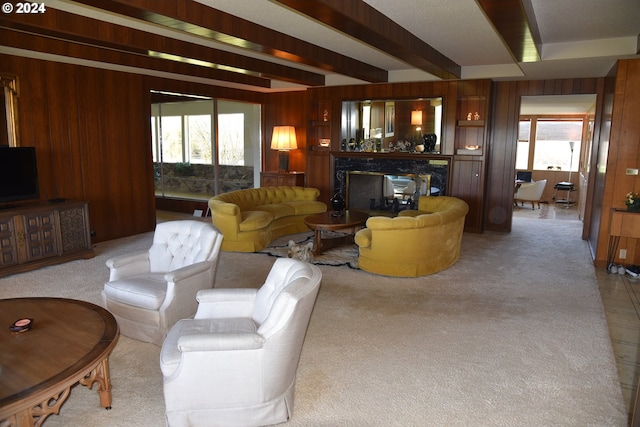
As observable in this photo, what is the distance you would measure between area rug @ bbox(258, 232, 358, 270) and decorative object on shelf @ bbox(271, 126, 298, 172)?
8.93 ft

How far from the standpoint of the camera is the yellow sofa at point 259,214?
21.6 ft

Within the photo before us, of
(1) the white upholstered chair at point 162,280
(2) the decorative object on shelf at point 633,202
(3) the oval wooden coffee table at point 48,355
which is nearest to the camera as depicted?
(3) the oval wooden coffee table at point 48,355

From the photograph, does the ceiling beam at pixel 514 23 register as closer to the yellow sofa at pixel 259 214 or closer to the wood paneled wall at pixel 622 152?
the wood paneled wall at pixel 622 152

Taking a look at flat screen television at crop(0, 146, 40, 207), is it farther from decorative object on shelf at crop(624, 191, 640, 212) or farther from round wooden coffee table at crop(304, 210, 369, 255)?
decorative object on shelf at crop(624, 191, 640, 212)

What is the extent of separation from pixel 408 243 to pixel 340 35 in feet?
8.15

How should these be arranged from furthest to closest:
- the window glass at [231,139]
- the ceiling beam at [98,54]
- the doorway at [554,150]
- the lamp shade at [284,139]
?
the doorway at [554,150], the window glass at [231,139], the lamp shade at [284,139], the ceiling beam at [98,54]

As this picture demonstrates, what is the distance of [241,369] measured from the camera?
252 cm

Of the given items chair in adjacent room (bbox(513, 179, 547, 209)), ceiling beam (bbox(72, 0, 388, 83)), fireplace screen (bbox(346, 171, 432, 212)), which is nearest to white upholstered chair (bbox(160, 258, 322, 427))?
ceiling beam (bbox(72, 0, 388, 83))

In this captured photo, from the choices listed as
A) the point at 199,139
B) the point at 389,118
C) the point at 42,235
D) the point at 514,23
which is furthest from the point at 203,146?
the point at 514,23

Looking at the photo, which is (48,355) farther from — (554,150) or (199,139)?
(554,150)

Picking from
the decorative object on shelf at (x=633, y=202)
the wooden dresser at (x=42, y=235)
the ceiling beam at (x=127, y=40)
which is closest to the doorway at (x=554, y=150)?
the decorative object on shelf at (x=633, y=202)

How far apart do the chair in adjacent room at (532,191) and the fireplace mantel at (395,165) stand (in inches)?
177

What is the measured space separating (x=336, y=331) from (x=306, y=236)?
3739 mm

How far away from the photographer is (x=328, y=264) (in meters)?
6.02
